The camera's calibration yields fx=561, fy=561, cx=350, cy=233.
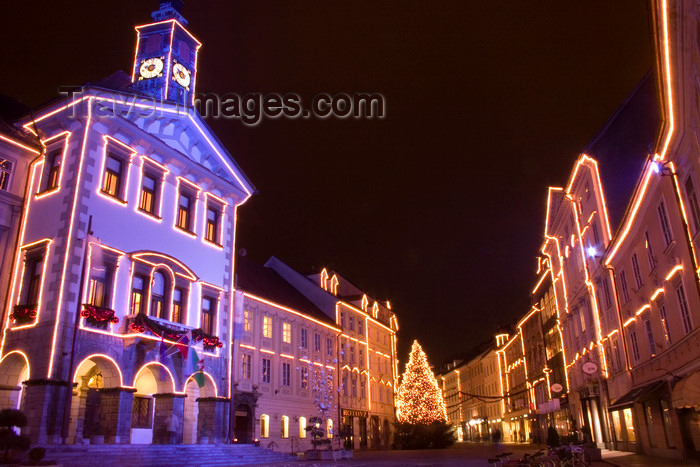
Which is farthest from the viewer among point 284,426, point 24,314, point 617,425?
point 284,426

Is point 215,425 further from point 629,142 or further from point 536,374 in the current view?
point 536,374

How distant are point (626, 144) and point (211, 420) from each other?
25381 mm

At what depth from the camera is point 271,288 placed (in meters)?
45.8

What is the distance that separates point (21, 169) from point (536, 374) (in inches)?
2055

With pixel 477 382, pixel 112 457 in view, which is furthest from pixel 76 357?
pixel 477 382

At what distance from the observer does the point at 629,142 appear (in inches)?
1153

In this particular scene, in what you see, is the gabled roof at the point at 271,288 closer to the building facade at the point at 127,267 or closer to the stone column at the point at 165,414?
the building facade at the point at 127,267

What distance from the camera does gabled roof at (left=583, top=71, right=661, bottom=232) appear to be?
27.3m

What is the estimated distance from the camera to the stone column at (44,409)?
18.6 metres

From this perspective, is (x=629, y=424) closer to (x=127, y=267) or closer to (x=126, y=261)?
(x=127, y=267)

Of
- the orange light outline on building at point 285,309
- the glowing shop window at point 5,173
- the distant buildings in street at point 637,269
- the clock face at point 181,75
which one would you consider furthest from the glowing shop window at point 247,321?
the distant buildings in street at point 637,269

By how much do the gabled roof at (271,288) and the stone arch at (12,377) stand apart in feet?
56.5

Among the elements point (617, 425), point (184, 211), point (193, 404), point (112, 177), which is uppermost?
point (184, 211)

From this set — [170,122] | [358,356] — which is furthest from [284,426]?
[170,122]
